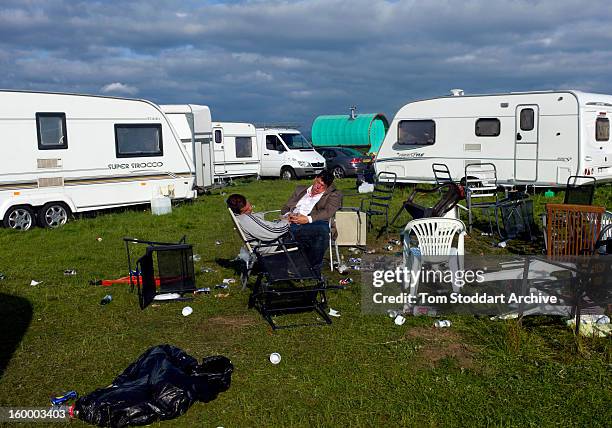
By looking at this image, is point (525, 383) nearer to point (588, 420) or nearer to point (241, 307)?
point (588, 420)

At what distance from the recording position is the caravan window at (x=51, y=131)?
11.5 metres

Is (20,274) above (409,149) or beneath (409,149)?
beneath

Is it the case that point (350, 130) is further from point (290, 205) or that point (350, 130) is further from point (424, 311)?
point (424, 311)

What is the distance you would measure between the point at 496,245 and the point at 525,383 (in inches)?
196

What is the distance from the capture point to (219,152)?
2061 cm

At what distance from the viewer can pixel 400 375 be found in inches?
176

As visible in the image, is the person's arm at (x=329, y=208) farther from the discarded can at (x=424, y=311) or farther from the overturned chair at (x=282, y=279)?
the discarded can at (x=424, y=311)

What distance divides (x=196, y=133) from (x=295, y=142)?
6.69 m

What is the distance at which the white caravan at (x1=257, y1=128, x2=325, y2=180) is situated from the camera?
21438mm

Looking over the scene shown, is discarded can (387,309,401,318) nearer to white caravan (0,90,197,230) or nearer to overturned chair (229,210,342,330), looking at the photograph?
overturned chair (229,210,342,330)

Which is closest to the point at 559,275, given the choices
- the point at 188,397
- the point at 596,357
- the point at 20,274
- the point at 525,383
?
the point at 596,357

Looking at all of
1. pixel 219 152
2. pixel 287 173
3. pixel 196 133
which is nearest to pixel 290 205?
pixel 196 133

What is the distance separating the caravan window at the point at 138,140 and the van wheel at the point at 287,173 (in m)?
8.72

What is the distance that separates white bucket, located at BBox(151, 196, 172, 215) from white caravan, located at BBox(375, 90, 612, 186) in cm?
640
